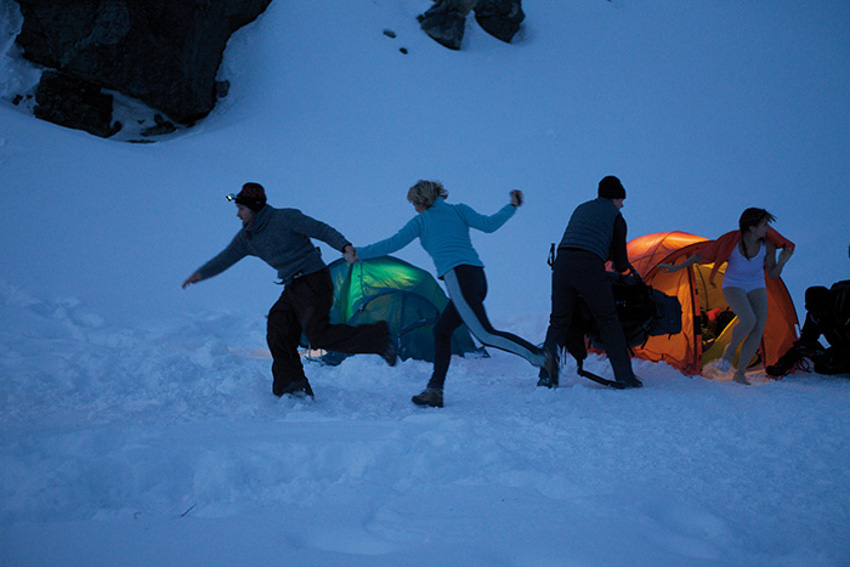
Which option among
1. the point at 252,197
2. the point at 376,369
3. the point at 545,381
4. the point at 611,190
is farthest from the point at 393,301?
the point at 611,190

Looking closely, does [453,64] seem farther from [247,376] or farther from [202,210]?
[247,376]

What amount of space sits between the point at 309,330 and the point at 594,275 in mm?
2405

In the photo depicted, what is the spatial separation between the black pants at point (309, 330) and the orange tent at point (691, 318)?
3.21 metres

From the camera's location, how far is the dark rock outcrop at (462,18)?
90.4 ft

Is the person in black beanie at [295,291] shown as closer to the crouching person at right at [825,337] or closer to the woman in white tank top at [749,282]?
the woman in white tank top at [749,282]

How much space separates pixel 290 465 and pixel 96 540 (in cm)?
82

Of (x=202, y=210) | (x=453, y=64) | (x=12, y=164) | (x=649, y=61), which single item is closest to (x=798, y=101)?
(x=649, y=61)

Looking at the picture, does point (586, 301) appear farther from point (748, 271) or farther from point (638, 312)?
point (748, 271)

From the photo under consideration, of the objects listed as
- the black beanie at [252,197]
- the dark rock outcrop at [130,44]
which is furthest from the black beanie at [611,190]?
the dark rock outcrop at [130,44]

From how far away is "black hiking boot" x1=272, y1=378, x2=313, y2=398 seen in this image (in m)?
4.22

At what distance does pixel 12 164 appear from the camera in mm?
12297

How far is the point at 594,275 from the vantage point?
15.7ft

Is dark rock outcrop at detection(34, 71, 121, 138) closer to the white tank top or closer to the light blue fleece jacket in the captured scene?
the light blue fleece jacket

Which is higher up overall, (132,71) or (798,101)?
(798,101)
